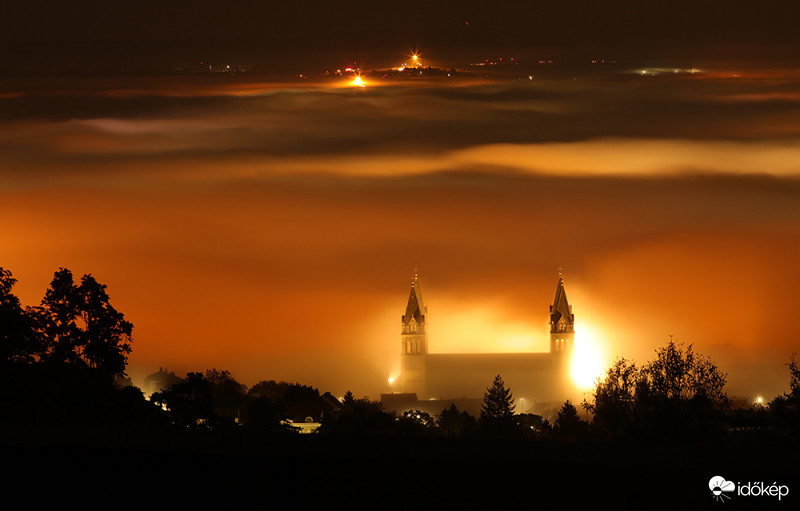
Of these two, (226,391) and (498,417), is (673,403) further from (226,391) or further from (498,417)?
(226,391)

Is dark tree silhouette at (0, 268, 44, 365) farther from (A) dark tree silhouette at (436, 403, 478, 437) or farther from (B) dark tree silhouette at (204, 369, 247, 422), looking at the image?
(B) dark tree silhouette at (204, 369, 247, 422)

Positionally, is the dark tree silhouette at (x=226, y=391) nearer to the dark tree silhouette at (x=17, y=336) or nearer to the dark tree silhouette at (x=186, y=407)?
the dark tree silhouette at (x=186, y=407)

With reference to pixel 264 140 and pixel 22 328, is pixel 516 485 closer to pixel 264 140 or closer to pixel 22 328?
pixel 22 328

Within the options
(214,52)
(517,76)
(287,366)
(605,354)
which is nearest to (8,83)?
(214,52)

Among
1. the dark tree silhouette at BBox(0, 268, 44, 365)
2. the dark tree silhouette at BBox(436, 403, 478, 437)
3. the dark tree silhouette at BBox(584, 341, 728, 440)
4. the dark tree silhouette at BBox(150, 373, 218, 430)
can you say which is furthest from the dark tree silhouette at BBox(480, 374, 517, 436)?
the dark tree silhouette at BBox(0, 268, 44, 365)

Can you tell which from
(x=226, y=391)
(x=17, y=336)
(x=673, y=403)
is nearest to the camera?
(x=17, y=336)

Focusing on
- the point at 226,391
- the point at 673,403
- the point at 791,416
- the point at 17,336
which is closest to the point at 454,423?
the point at 226,391

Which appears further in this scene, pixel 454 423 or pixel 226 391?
pixel 226 391

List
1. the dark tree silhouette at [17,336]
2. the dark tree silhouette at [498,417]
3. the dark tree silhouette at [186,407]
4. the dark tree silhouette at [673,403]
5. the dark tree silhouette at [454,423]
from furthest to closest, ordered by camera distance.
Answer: the dark tree silhouette at [454,423] < the dark tree silhouette at [498,417] < the dark tree silhouette at [186,407] < the dark tree silhouette at [673,403] < the dark tree silhouette at [17,336]

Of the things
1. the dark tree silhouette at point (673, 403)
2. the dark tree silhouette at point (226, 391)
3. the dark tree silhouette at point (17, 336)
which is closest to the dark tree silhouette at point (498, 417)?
the dark tree silhouette at point (226, 391)

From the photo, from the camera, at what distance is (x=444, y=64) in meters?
135

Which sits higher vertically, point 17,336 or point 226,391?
point 226,391

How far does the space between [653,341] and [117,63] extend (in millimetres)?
80902

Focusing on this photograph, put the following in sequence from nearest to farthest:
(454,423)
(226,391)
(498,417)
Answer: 1. (498,417)
2. (454,423)
3. (226,391)
